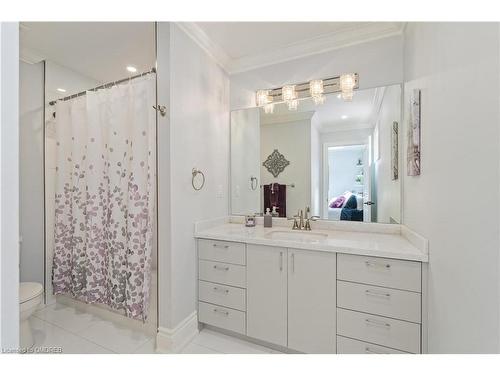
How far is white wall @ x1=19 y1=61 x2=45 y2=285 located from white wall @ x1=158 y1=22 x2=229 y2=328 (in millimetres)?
1478

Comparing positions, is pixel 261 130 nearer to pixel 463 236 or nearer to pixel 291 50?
pixel 291 50

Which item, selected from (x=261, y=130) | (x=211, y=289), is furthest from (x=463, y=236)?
(x=261, y=130)

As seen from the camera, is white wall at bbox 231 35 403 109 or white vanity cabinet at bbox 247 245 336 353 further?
white wall at bbox 231 35 403 109

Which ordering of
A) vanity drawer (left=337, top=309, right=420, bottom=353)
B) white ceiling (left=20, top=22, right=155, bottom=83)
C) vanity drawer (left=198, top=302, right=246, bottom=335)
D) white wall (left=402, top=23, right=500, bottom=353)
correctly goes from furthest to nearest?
1. white ceiling (left=20, top=22, right=155, bottom=83)
2. vanity drawer (left=198, top=302, right=246, bottom=335)
3. vanity drawer (left=337, top=309, right=420, bottom=353)
4. white wall (left=402, top=23, right=500, bottom=353)

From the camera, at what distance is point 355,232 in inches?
73.2

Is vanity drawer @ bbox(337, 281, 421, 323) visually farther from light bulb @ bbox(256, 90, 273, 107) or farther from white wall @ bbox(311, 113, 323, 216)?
light bulb @ bbox(256, 90, 273, 107)

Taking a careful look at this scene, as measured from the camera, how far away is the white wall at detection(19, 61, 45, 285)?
2062 mm

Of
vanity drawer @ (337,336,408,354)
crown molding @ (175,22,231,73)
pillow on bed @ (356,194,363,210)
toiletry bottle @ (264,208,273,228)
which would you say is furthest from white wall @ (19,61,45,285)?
pillow on bed @ (356,194,363,210)

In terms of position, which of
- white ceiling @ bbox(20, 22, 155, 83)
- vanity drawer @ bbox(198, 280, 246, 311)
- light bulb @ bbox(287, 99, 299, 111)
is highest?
white ceiling @ bbox(20, 22, 155, 83)

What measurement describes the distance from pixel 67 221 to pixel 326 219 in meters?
2.42

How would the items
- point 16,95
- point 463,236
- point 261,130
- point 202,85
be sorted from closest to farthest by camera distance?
point 16,95, point 463,236, point 202,85, point 261,130

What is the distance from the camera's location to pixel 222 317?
1.73 m
